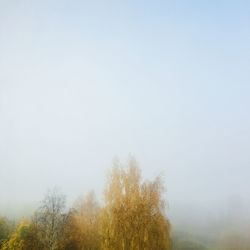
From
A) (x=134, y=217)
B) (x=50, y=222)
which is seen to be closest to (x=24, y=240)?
(x=50, y=222)

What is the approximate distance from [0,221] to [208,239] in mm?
79697

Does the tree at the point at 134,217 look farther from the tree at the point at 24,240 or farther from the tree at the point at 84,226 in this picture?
the tree at the point at 24,240

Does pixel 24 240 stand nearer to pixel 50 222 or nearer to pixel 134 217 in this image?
pixel 50 222

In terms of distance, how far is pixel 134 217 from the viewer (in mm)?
34406

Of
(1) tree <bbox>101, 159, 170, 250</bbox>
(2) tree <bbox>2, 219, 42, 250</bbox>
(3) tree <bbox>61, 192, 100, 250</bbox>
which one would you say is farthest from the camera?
(3) tree <bbox>61, 192, 100, 250</bbox>

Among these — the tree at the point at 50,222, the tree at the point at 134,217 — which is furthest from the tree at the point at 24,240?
the tree at the point at 134,217

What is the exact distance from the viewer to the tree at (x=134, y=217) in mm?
33844

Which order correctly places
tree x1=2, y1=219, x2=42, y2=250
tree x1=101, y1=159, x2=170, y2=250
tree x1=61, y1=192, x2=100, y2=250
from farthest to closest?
1. tree x1=61, y1=192, x2=100, y2=250
2. tree x1=2, y1=219, x2=42, y2=250
3. tree x1=101, y1=159, x2=170, y2=250

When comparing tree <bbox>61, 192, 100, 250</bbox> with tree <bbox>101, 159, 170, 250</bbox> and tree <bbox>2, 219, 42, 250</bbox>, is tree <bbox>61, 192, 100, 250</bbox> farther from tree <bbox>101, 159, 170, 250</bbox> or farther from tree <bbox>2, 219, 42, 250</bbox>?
tree <bbox>101, 159, 170, 250</bbox>

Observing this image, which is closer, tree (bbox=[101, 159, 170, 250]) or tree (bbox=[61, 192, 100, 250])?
tree (bbox=[101, 159, 170, 250])

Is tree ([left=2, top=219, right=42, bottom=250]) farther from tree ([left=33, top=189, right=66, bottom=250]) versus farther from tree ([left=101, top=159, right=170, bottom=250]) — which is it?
tree ([left=101, top=159, right=170, bottom=250])

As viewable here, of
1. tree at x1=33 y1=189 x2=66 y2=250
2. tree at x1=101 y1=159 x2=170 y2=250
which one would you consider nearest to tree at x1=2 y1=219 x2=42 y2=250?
tree at x1=33 y1=189 x2=66 y2=250

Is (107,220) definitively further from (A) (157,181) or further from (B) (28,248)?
(B) (28,248)

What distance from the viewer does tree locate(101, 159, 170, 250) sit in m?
33.8
